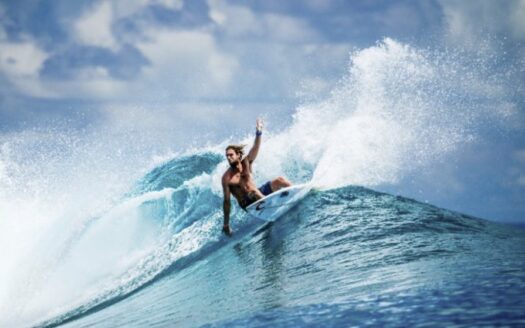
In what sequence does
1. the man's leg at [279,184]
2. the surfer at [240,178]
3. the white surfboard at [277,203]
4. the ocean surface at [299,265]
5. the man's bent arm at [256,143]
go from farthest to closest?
the man's leg at [279,184], the white surfboard at [277,203], the man's bent arm at [256,143], the surfer at [240,178], the ocean surface at [299,265]

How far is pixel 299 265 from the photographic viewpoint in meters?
6.75

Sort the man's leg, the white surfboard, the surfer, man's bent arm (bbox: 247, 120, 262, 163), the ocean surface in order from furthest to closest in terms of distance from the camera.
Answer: the man's leg < the white surfboard < man's bent arm (bbox: 247, 120, 262, 163) < the surfer < the ocean surface

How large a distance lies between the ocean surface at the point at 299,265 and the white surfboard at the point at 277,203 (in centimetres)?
20

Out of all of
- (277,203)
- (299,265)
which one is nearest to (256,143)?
(277,203)

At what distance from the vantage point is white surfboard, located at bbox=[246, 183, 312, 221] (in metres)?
9.85

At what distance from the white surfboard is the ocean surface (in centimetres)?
20

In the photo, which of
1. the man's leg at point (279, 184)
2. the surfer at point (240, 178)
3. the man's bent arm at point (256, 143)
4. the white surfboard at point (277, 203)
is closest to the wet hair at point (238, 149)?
the surfer at point (240, 178)

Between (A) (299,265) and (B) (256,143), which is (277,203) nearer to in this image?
(B) (256,143)

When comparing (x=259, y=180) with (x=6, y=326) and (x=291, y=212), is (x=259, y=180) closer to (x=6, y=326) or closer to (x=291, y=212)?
(x=291, y=212)

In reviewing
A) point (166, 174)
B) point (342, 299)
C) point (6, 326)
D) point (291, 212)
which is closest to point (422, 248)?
point (342, 299)

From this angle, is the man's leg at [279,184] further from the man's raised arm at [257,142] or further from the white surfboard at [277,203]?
the man's raised arm at [257,142]

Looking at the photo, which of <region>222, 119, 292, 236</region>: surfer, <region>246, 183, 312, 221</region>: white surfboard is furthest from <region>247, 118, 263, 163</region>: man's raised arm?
<region>246, 183, 312, 221</region>: white surfboard

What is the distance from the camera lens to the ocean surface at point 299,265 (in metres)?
4.07

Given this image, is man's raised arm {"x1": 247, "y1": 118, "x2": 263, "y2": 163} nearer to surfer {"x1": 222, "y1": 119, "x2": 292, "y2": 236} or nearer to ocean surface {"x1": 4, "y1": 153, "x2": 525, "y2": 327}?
surfer {"x1": 222, "y1": 119, "x2": 292, "y2": 236}
